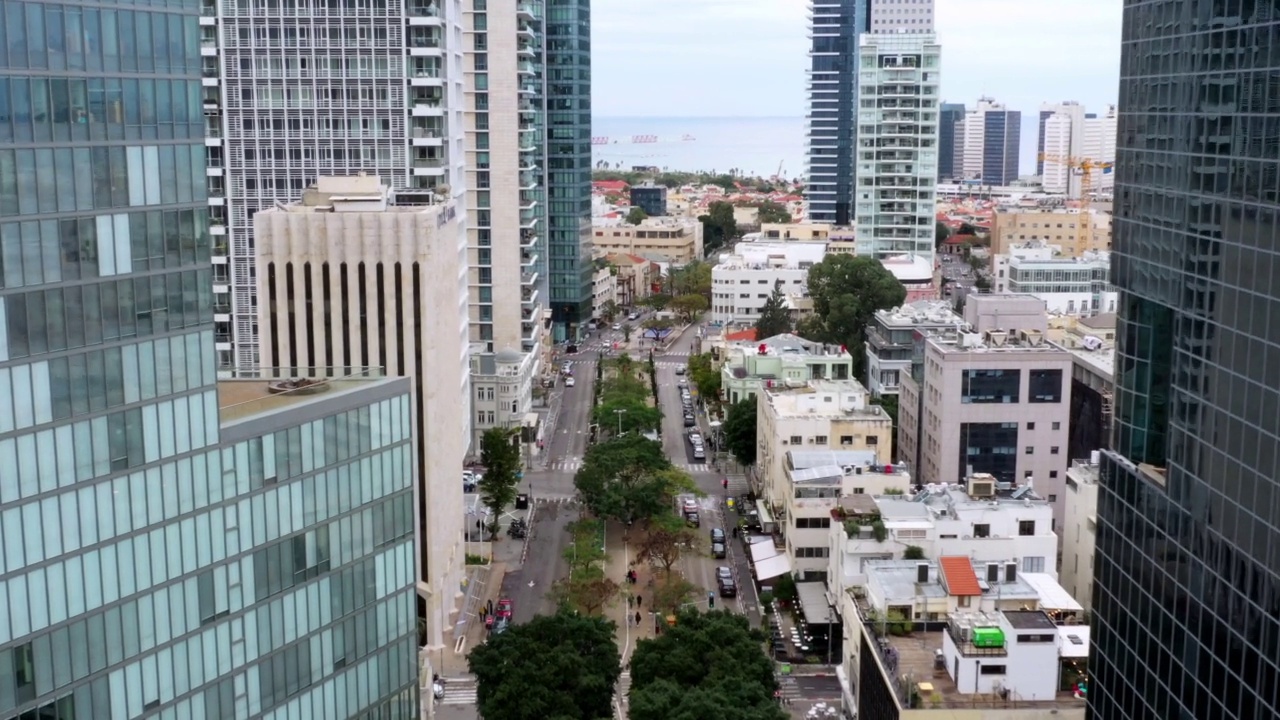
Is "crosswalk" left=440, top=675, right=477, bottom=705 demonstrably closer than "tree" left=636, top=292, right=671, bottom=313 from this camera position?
Yes

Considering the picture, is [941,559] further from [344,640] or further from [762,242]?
[762,242]

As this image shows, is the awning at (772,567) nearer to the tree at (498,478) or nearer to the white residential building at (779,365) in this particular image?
the tree at (498,478)

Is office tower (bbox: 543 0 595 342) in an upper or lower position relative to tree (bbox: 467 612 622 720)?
upper

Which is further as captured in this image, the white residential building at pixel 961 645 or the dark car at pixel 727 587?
the dark car at pixel 727 587

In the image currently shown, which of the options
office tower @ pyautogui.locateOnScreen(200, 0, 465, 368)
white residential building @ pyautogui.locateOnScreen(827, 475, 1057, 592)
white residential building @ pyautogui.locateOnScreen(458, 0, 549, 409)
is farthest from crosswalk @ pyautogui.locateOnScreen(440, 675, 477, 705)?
white residential building @ pyautogui.locateOnScreen(458, 0, 549, 409)

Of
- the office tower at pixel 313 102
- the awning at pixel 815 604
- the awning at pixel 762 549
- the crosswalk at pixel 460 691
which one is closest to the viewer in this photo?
the crosswalk at pixel 460 691

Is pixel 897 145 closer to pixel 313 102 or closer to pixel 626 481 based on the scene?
pixel 626 481

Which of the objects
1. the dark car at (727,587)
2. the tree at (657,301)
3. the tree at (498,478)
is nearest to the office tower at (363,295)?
the dark car at (727,587)

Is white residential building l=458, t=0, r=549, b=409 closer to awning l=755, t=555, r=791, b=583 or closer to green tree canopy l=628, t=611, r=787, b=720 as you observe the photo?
awning l=755, t=555, r=791, b=583
